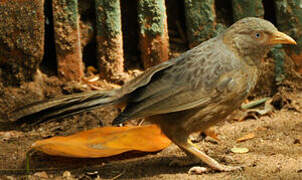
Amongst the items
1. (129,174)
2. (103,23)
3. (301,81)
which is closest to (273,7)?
(301,81)

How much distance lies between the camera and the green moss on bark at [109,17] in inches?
200

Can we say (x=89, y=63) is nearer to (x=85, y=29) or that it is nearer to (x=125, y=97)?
(x=85, y=29)

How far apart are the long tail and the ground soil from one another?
0.14 meters

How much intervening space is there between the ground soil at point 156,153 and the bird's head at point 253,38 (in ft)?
3.07

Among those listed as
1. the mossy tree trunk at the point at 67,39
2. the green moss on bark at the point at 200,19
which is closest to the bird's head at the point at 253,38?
the green moss on bark at the point at 200,19

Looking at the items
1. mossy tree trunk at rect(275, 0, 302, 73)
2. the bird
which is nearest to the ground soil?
the bird

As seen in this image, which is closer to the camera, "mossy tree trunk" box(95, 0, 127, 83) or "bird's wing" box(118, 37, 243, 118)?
"bird's wing" box(118, 37, 243, 118)

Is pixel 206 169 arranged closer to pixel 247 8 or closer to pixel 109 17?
pixel 109 17

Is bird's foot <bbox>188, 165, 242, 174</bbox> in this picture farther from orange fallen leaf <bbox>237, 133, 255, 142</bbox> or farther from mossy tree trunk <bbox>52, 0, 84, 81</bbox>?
mossy tree trunk <bbox>52, 0, 84, 81</bbox>

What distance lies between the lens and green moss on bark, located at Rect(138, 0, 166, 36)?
5.12 m

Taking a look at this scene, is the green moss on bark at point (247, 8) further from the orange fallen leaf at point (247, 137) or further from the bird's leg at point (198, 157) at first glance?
the bird's leg at point (198, 157)

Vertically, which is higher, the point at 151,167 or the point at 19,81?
the point at 19,81

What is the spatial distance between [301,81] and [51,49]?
3062 millimetres

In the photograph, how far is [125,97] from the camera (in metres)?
3.92
